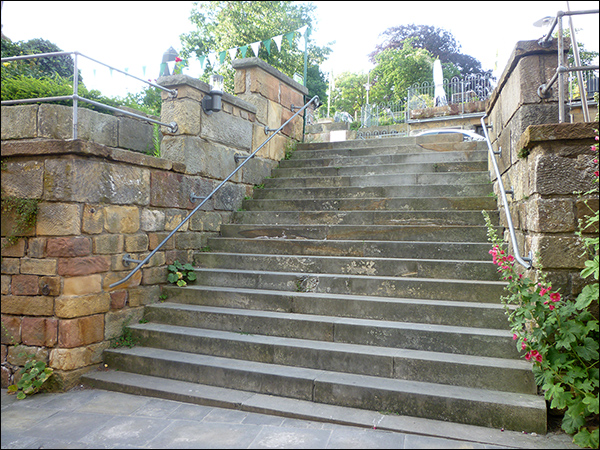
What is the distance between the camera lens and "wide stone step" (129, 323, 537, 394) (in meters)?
2.88

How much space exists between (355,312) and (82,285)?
7.57 ft

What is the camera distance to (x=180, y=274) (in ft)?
15.1

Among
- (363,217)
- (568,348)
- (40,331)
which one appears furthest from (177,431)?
(363,217)

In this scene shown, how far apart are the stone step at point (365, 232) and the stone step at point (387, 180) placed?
850mm

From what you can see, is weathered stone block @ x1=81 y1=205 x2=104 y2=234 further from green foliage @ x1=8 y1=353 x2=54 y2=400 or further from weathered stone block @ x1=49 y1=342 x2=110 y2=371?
green foliage @ x1=8 y1=353 x2=54 y2=400

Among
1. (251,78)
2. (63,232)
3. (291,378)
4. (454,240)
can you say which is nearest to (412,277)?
(454,240)

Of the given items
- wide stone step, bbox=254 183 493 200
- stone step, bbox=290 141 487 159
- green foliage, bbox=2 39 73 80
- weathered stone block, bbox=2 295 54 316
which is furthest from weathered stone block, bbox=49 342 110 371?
stone step, bbox=290 141 487 159

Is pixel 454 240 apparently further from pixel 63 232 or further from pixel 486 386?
pixel 63 232

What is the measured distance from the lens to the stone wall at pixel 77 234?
3529 millimetres

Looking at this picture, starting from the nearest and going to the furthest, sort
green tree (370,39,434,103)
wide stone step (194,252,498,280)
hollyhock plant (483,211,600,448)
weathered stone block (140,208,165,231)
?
hollyhock plant (483,211,600,448), wide stone step (194,252,498,280), weathered stone block (140,208,165,231), green tree (370,39,434,103)

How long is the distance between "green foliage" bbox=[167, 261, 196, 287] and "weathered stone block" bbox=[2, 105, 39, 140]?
1795 mm

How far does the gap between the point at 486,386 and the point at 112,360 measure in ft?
9.81

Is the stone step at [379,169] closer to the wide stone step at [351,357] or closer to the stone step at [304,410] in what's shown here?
the wide stone step at [351,357]

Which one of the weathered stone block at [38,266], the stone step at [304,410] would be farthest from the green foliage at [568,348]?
the weathered stone block at [38,266]
